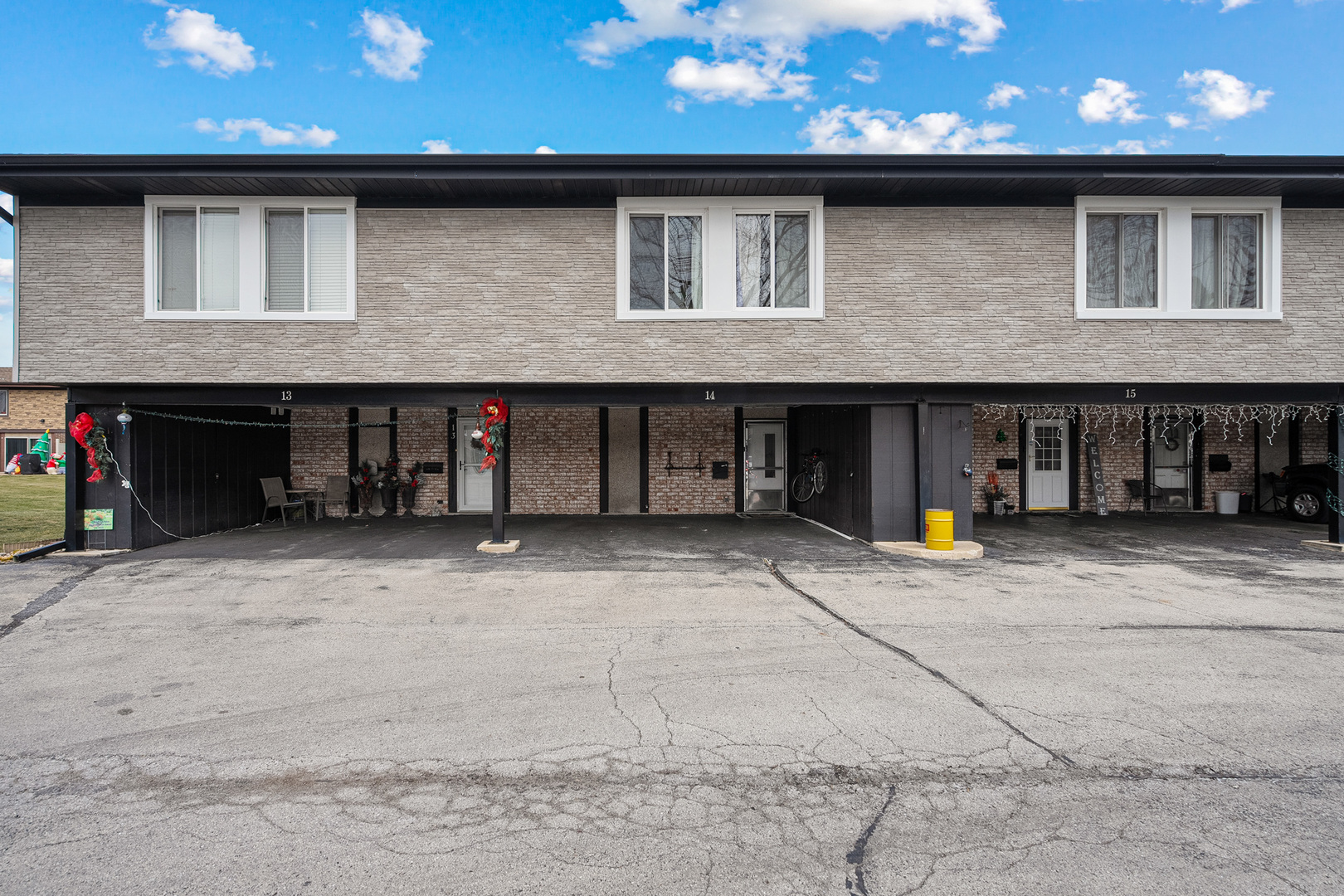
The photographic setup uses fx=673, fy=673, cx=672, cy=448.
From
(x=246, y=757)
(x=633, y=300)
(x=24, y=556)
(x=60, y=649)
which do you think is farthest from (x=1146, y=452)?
(x=24, y=556)

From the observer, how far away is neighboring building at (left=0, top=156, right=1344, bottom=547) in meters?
9.68

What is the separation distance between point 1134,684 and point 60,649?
27.9 ft

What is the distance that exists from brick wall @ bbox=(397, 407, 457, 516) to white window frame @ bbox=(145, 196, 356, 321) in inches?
185

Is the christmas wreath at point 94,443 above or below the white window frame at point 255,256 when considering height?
below

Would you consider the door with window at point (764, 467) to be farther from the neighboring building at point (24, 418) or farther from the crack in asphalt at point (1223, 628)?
the neighboring building at point (24, 418)

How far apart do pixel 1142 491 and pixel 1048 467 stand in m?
2.06

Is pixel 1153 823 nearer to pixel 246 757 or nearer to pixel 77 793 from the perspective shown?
pixel 246 757

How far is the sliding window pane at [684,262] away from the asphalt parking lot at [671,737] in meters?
4.42

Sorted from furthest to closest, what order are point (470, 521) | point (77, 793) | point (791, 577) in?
point (470, 521) < point (791, 577) < point (77, 793)

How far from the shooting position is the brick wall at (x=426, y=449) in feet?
47.3

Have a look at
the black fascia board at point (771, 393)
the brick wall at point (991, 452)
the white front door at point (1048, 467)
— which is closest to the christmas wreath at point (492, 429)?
the black fascia board at point (771, 393)

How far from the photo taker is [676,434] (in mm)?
14500

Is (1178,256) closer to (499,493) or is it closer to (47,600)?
(499,493)

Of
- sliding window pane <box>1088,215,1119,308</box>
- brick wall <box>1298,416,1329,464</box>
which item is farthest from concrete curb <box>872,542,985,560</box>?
brick wall <box>1298,416,1329,464</box>
